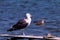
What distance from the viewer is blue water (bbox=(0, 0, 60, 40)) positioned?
17136mm

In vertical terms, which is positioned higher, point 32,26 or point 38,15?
point 38,15

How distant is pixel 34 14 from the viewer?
22.5m

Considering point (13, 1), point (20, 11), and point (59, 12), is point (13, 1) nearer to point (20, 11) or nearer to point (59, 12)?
point (20, 11)

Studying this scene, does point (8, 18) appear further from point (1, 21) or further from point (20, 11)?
point (20, 11)

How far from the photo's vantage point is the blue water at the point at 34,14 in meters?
17.1

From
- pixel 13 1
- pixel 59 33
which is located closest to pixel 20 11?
pixel 13 1

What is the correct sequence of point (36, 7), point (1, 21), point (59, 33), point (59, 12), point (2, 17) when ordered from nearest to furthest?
point (59, 33)
point (1, 21)
point (2, 17)
point (59, 12)
point (36, 7)

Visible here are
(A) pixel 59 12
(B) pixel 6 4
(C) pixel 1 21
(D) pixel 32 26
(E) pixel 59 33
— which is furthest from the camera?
(B) pixel 6 4

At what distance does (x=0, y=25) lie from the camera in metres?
18.5

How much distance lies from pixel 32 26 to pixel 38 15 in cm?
373

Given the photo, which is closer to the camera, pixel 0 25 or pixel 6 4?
pixel 0 25

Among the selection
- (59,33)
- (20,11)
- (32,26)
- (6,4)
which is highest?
(6,4)

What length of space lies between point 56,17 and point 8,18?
2.94 metres

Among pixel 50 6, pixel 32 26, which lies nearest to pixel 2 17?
pixel 32 26
